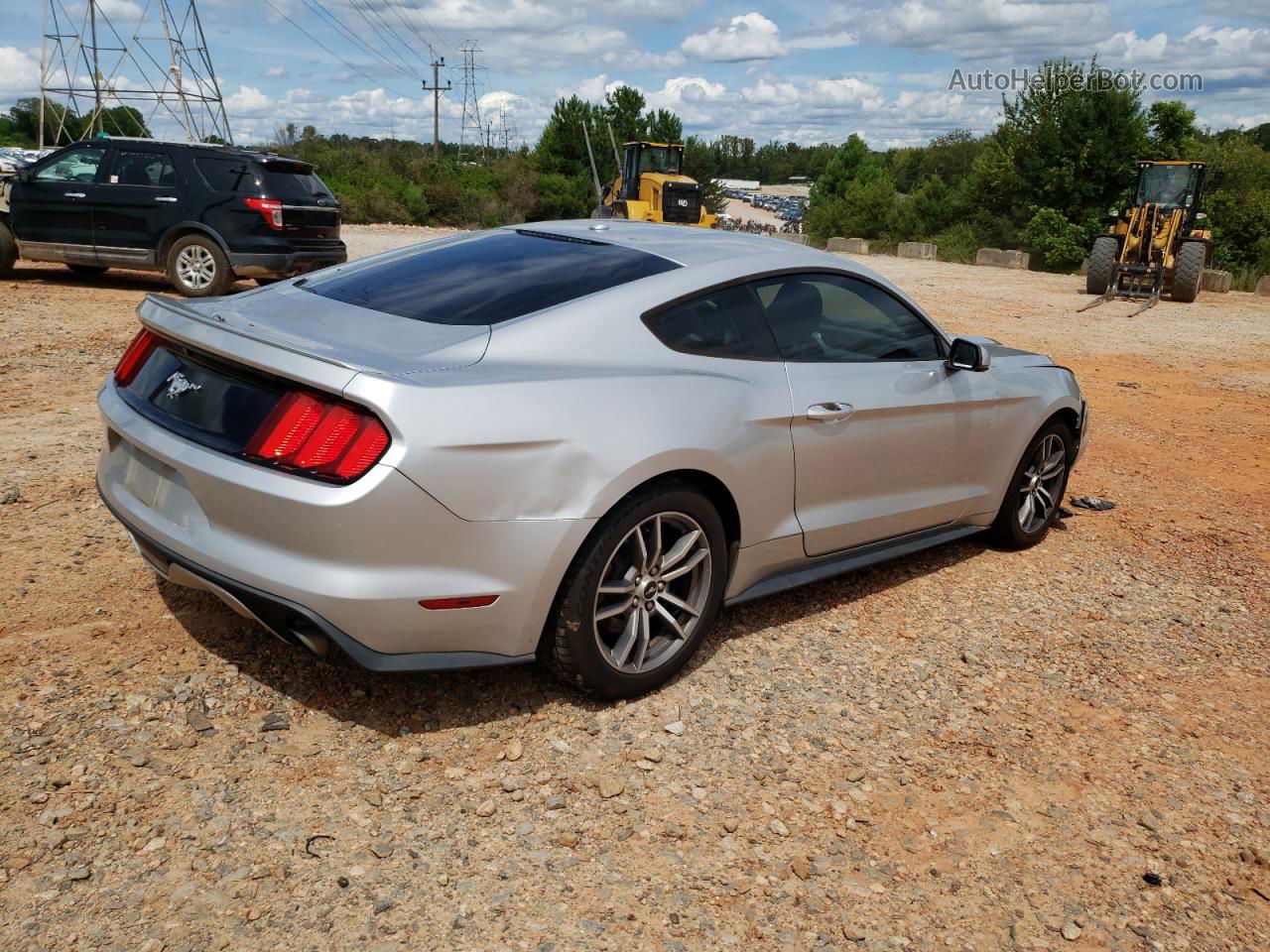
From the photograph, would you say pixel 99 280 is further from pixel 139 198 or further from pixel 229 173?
pixel 229 173

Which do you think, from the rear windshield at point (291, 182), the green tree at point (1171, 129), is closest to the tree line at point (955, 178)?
the green tree at point (1171, 129)

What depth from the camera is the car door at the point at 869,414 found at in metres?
4.06

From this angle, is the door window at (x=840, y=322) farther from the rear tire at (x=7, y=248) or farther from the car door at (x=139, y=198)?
the rear tire at (x=7, y=248)

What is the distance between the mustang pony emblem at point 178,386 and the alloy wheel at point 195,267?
9967 mm

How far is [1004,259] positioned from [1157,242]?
1095 cm

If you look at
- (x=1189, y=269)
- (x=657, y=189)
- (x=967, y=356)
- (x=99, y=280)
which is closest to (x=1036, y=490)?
(x=967, y=356)

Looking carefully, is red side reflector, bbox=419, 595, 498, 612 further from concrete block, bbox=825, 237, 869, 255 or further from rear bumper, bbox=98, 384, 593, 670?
concrete block, bbox=825, 237, 869, 255

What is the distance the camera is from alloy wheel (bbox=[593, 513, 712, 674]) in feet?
11.3

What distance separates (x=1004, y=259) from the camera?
31.5 metres

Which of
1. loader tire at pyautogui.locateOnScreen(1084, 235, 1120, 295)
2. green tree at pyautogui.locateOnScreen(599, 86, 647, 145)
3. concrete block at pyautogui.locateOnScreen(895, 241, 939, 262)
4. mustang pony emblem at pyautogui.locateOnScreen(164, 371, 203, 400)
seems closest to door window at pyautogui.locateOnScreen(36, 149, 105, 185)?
mustang pony emblem at pyautogui.locateOnScreen(164, 371, 203, 400)

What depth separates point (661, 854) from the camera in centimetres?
290

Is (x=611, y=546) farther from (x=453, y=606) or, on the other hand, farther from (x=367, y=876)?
(x=367, y=876)

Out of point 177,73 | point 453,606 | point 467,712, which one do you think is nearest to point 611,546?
point 453,606

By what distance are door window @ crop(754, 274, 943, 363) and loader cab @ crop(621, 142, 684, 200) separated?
85.3ft
